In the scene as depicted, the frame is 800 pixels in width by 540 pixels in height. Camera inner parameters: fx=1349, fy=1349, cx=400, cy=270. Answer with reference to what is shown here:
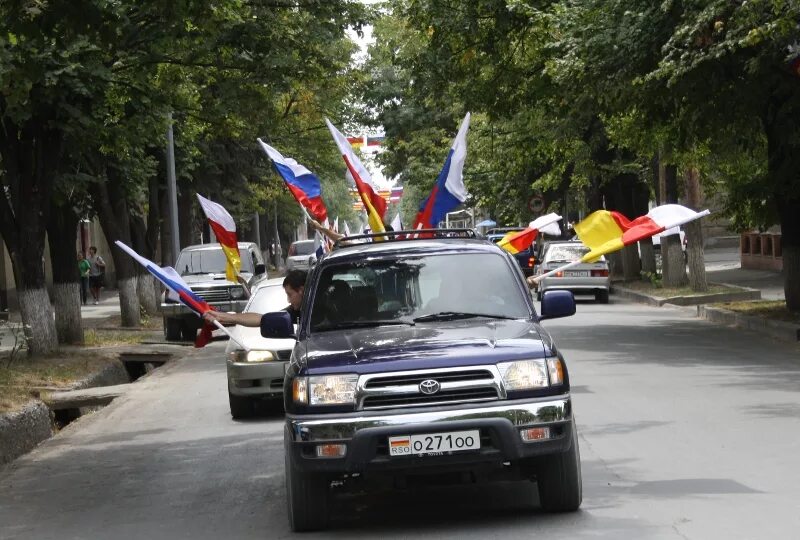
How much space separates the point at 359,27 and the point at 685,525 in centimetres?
1415

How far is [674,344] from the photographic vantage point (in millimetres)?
20891

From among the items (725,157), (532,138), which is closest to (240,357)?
(725,157)

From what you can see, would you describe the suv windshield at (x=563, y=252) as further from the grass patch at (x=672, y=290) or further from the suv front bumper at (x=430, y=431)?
the suv front bumper at (x=430, y=431)

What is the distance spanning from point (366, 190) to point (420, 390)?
8.41 m

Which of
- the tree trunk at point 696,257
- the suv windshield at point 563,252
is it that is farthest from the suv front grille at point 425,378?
the suv windshield at point 563,252

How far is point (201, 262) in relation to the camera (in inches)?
1185

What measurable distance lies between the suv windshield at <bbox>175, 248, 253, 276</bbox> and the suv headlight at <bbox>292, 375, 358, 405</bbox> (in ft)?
73.8

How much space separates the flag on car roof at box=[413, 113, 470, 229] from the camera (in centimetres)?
1500

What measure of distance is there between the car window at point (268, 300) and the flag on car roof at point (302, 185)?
1928 mm

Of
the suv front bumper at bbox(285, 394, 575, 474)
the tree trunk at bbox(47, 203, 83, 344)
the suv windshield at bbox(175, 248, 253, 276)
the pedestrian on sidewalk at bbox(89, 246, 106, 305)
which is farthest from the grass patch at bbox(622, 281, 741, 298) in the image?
the suv front bumper at bbox(285, 394, 575, 474)

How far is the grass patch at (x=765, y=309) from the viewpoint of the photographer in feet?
74.7

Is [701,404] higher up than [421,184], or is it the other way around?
[421,184]

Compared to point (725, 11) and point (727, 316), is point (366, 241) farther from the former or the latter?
point (727, 316)

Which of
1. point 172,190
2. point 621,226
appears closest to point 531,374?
point 621,226
